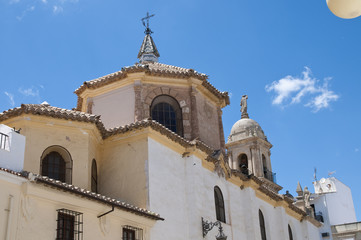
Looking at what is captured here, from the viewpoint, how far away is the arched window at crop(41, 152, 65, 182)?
48.3 ft

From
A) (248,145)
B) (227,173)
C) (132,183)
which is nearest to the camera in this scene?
(132,183)

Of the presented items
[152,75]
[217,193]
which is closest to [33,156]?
[152,75]

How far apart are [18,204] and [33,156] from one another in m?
3.92

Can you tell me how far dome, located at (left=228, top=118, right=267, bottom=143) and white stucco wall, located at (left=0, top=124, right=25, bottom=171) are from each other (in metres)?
22.5

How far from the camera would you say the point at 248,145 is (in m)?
31.9

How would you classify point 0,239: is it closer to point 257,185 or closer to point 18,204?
point 18,204

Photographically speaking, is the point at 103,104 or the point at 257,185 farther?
the point at 257,185

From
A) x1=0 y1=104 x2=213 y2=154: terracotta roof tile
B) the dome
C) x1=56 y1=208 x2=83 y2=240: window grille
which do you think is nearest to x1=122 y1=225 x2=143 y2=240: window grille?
x1=56 y1=208 x2=83 y2=240: window grille

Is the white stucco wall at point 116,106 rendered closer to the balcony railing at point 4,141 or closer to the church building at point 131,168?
the church building at point 131,168

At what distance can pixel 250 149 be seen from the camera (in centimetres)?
3172

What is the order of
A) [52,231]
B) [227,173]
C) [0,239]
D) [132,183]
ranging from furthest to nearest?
1. [227,173]
2. [132,183]
3. [52,231]
4. [0,239]

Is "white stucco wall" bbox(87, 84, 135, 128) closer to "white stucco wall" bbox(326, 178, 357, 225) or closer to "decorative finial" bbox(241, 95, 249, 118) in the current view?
"decorative finial" bbox(241, 95, 249, 118)

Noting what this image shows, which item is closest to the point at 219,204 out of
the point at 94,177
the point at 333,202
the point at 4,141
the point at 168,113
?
the point at 168,113

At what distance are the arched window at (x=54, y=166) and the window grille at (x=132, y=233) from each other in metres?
2.77
